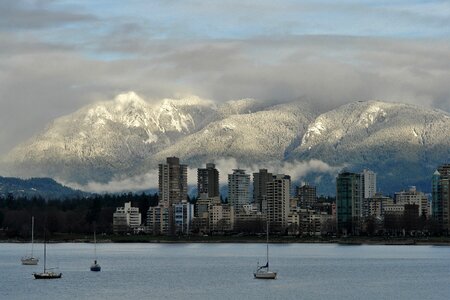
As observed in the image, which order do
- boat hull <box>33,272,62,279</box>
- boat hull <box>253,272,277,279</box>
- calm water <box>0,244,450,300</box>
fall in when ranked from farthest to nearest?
1. boat hull <box>33,272,62,279</box>
2. boat hull <box>253,272,277,279</box>
3. calm water <box>0,244,450,300</box>

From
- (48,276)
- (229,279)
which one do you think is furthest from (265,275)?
(48,276)

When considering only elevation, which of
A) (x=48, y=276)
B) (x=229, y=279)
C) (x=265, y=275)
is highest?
(x=265, y=275)

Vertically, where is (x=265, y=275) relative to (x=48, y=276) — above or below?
above

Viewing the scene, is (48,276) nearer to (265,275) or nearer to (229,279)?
(229,279)

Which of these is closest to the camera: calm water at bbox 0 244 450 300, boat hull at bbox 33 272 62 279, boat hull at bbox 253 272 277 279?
calm water at bbox 0 244 450 300

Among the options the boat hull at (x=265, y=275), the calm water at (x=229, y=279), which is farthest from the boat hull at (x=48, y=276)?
the boat hull at (x=265, y=275)

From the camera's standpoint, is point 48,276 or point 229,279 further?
point 48,276

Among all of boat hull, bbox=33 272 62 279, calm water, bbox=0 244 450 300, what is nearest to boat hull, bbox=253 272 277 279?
calm water, bbox=0 244 450 300

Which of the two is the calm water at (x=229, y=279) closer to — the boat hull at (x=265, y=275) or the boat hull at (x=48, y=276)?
the boat hull at (x=48, y=276)

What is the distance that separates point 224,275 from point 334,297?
30360mm

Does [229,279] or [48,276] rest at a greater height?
[48,276]

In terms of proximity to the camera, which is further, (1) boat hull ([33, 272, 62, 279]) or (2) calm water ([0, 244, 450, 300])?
(1) boat hull ([33, 272, 62, 279])

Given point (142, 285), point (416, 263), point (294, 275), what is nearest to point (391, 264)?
point (416, 263)

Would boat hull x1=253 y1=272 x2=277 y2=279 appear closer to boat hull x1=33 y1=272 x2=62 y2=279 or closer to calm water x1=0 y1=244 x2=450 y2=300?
calm water x1=0 y1=244 x2=450 y2=300
